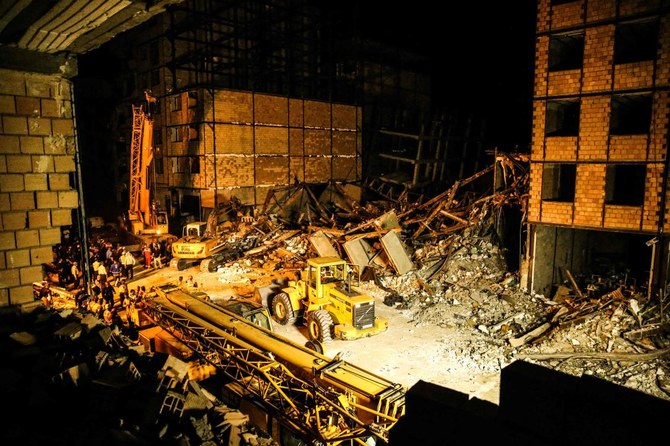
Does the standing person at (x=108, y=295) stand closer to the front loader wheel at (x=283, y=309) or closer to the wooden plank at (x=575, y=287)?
the front loader wheel at (x=283, y=309)

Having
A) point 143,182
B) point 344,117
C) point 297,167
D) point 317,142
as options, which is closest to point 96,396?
point 143,182

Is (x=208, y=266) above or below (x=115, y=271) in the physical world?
below

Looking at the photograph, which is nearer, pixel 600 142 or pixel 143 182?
pixel 600 142

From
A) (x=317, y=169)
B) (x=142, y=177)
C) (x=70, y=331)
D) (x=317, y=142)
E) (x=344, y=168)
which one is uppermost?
(x=317, y=142)

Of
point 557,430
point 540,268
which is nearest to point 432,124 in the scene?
point 540,268

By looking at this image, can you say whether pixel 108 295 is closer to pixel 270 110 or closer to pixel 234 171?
pixel 234 171

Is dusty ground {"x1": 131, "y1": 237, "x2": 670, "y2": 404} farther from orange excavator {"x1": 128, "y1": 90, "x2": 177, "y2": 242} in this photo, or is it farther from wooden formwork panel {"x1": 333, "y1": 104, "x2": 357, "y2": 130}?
wooden formwork panel {"x1": 333, "y1": 104, "x2": 357, "y2": 130}

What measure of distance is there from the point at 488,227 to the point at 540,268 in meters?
2.83

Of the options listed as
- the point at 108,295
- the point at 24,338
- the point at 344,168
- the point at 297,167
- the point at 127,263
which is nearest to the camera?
the point at 24,338

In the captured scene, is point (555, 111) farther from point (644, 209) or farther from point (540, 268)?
point (540, 268)

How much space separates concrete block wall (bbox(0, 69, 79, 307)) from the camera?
20.8 ft

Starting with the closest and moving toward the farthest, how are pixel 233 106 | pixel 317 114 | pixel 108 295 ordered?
pixel 108 295
pixel 233 106
pixel 317 114

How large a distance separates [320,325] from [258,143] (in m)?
17.6

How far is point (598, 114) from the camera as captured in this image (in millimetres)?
12461
